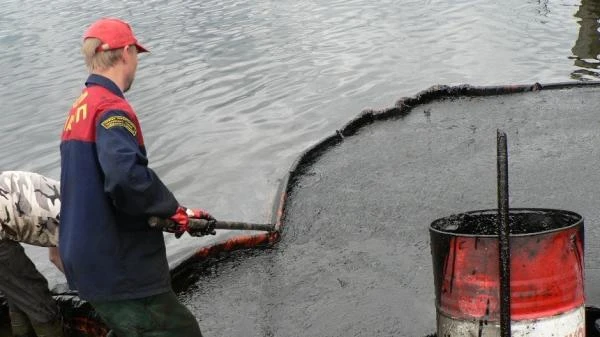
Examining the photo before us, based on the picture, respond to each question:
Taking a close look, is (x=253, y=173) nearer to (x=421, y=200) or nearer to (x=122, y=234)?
(x=421, y=200)

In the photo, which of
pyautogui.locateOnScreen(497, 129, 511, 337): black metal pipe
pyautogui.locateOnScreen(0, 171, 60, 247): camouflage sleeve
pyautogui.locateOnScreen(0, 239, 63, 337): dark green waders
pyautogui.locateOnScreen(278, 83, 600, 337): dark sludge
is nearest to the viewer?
pyautogui.locateOnScreen(497, 129, 511, 337): black metal pipe

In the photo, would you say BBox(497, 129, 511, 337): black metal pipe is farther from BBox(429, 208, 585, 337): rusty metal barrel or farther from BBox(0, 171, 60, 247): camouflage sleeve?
BBox(0, 171, 60, 247): camouflage sleeve

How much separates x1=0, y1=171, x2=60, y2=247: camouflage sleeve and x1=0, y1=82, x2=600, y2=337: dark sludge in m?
0.89

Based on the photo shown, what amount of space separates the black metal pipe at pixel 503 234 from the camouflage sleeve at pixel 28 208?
292 centimetres

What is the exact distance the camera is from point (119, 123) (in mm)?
3205

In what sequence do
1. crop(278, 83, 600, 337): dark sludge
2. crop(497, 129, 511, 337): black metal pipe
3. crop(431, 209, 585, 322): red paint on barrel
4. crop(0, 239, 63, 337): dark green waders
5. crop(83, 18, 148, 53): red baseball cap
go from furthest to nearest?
crop(278, 83, 600, 337): dark sludge < crop(0, 239, 63, 337): dark green waders < crop(83, 18, 148, 53): red baseball cap < crop(431, 209, 585, 322): red paint on barrel < crop(497, 129, 511, 337): black metal pipe

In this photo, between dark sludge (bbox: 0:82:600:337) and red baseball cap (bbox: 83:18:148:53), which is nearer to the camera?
red baseball cap (bbox: 83:18:148:53)

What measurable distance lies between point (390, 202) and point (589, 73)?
7.16m

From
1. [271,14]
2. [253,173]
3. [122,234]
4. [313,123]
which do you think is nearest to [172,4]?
[271,14]

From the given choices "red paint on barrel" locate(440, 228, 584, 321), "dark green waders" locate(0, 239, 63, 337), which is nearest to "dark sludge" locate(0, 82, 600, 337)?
"dark green waders" locate(0, 239, 63, 337)

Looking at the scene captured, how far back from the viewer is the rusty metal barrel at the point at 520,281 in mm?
3109

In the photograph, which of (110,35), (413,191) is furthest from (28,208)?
(413,191)

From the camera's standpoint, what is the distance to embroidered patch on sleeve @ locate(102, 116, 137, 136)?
318cm

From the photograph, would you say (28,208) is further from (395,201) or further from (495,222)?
(395,201)
